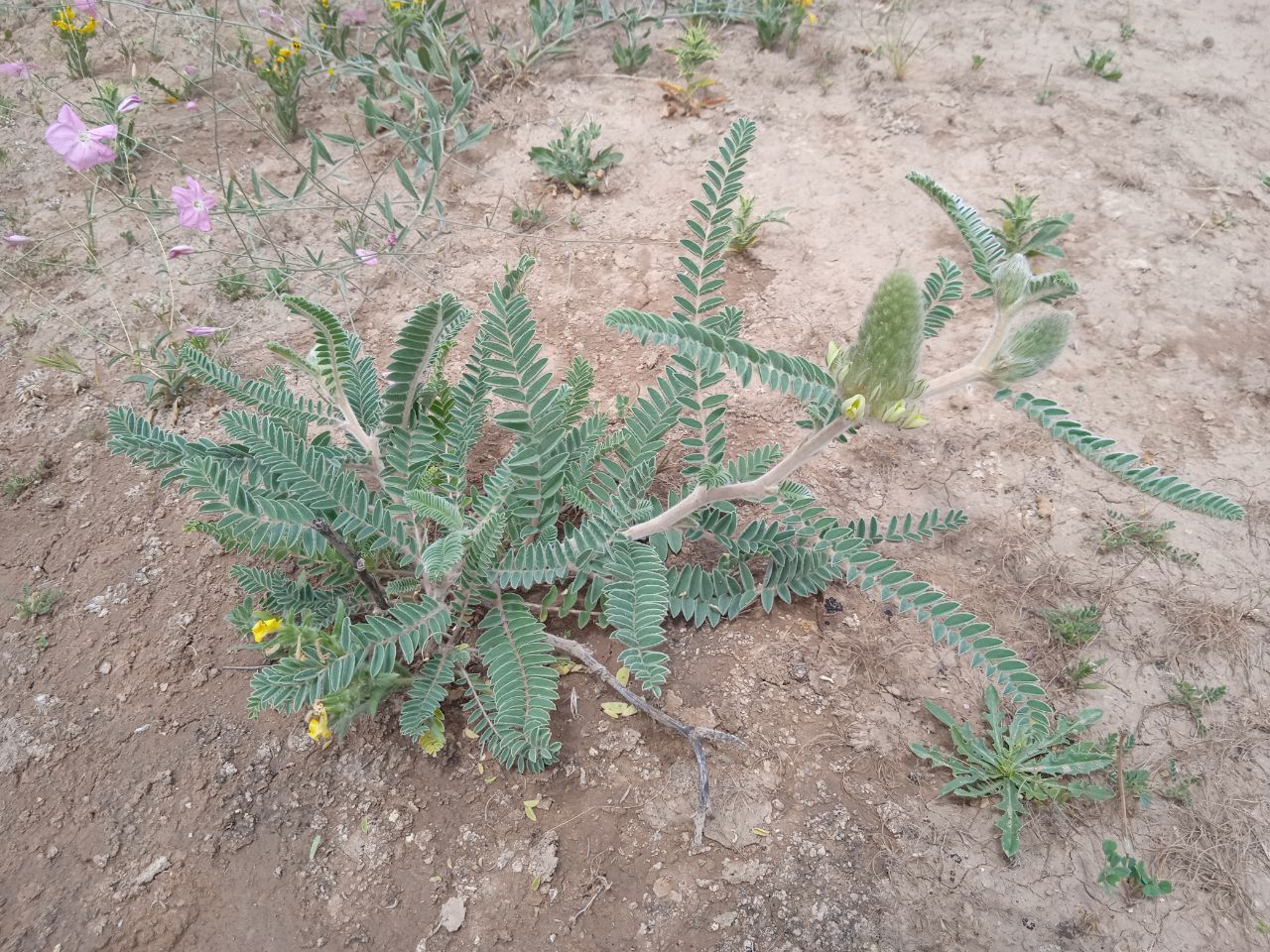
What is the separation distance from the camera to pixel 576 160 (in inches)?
134

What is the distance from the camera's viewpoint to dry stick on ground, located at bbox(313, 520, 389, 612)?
1.66m

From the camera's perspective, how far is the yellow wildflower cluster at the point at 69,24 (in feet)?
12.2

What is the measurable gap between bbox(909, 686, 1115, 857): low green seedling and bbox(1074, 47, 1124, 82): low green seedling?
3.34 meters

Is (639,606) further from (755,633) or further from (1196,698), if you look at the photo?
(1196,698)

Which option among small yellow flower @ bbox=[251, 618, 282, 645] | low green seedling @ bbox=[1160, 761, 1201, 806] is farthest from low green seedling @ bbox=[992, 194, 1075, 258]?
small yellow flower @ bbox=[251, 618, 282, 645]

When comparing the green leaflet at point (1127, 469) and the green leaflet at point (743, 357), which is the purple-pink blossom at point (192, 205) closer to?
the green leaflet at point (743, 357)

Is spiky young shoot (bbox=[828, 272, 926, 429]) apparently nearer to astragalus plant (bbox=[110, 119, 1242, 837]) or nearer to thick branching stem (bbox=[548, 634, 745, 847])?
astragalus plant (bbox=[110, 119, 1242, 837])

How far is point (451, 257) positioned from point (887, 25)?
2.82 m

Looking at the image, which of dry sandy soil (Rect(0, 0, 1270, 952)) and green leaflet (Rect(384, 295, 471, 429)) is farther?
green leaflet (Rect(384, 295, 471, 429))

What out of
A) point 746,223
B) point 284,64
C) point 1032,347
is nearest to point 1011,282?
point 1032,347

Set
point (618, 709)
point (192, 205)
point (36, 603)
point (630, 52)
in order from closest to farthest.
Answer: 1. point (618, 709)
2. point (36, 603)
3. point (192, 205)
4. point (630, 52)

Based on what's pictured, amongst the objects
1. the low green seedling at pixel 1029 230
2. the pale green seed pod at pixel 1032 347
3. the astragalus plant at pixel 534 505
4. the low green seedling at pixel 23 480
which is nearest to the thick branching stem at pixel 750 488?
the astragalus plant at pixel 534 505

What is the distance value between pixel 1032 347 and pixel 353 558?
57.5 inches

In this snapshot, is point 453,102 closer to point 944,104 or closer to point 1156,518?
point 944,104
